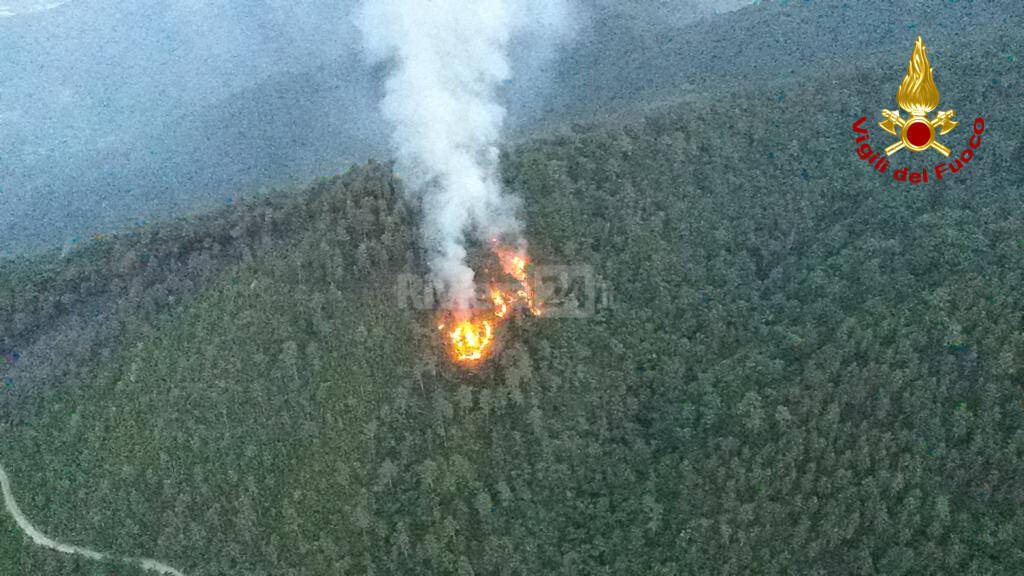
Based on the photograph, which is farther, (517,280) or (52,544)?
(517,280)

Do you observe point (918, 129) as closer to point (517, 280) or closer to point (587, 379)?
point (587, 379)

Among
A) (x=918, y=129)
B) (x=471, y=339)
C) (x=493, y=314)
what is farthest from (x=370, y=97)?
(x=918, y=129)

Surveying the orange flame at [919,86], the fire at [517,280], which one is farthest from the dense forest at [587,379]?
the orange flame at [919,86]

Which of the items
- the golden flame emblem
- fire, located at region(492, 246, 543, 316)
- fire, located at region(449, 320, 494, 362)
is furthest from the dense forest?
the golden flame emblem

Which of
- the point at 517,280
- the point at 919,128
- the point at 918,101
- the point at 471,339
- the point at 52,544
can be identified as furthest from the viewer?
the point at 517,280

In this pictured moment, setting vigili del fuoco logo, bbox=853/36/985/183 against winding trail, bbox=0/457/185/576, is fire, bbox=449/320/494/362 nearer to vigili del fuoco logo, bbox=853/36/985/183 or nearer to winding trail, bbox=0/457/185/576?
winding trail, bbox=0/457/185/576

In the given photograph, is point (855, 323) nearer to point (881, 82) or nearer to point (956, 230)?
point (956, 230)

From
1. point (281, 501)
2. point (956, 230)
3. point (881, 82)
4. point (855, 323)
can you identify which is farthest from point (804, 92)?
point (281, 501)
